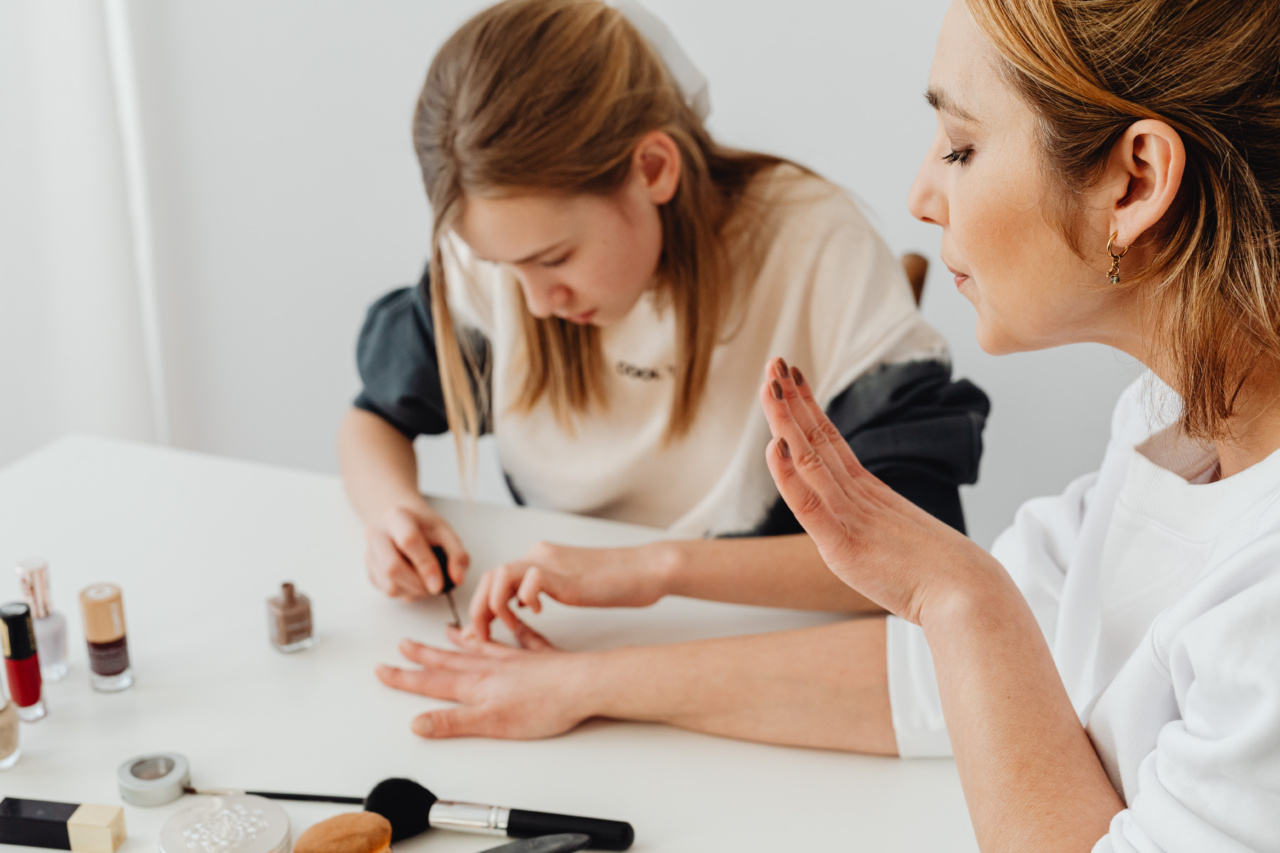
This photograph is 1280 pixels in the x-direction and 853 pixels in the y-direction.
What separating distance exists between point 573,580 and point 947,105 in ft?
1.63

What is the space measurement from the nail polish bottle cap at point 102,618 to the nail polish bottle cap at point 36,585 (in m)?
0.03

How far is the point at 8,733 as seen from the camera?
0.80 m

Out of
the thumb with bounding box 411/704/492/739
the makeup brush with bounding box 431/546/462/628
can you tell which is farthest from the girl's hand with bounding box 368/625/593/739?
the makeup brush with bounding box 431/546/462/628

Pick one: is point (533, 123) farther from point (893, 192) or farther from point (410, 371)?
point (893, 192)

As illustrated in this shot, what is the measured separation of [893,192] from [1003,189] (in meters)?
1.22

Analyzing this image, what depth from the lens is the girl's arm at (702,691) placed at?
2.70 ft

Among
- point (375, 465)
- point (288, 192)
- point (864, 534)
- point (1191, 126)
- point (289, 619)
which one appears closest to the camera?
point (1191, 126)

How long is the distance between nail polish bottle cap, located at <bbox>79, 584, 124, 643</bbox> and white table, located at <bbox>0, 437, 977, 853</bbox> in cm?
5

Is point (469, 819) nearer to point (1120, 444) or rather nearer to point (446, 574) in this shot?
point (446, 574)

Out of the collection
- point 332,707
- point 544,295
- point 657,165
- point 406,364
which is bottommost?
point 332,707

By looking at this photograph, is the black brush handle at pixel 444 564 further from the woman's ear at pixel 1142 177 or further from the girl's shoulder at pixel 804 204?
the woman's ear at pixel 1142 177

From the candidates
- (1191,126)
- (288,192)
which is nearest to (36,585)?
(1191,126)

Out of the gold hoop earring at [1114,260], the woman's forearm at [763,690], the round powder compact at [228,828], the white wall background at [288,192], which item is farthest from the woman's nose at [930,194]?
the white wall background at [288,192]

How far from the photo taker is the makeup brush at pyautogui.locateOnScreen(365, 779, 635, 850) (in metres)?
0.72
